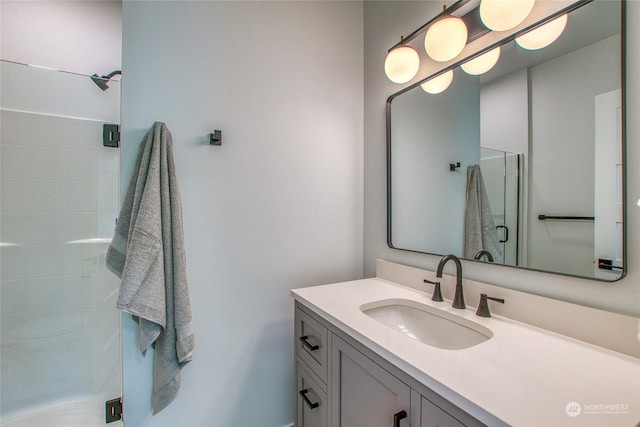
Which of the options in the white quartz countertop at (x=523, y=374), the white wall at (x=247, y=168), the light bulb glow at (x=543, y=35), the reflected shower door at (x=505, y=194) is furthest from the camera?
the white wall at (x=247, y=168)

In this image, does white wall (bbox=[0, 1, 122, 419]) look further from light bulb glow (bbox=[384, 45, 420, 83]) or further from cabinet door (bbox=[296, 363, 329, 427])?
light bulb glow (bbox=[384, 45, 420, 83])

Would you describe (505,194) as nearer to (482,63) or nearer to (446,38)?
(482,63)

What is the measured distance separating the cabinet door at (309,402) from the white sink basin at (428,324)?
36 centimetres

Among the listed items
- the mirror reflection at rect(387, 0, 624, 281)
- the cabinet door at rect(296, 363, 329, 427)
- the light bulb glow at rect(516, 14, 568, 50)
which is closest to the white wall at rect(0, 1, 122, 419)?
the cabinet door at rect(296, 363, 329, 427)

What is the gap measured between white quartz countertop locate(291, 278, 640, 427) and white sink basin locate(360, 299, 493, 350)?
5cm

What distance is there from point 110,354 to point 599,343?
209 centimetres

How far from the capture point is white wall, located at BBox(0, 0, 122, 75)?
1.25 meters

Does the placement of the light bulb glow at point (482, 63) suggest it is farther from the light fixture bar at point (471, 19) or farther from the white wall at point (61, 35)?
the white wall at point (61, 35)

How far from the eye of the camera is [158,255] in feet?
3.40

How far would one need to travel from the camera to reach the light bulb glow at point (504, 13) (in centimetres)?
91

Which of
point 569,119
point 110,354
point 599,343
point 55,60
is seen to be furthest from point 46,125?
point 599,343

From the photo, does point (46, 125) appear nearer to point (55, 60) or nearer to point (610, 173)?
point (55, 60)

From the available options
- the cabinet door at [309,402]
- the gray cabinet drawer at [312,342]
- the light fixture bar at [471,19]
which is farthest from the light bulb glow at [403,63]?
the cabinet door at [309,402]

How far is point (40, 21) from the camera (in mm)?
1284
